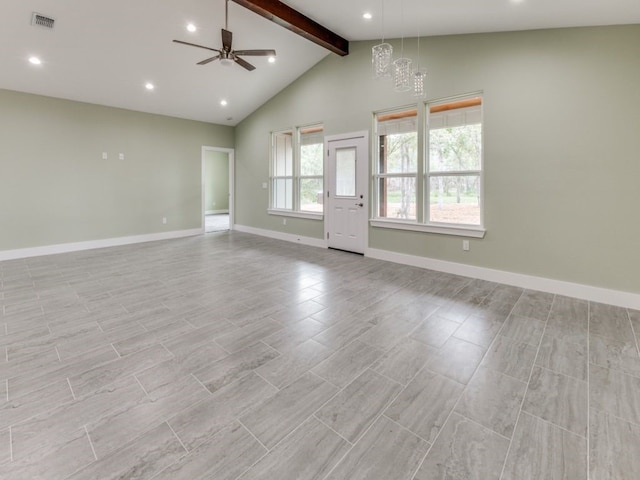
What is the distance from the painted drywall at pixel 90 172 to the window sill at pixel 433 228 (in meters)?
5.00

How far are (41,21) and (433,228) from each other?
586 cm

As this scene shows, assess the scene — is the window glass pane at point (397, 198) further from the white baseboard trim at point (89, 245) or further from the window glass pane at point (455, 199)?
the white baseboard trim at point (89, 245)

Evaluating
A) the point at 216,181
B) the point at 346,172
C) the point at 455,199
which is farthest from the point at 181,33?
the point at 216,181

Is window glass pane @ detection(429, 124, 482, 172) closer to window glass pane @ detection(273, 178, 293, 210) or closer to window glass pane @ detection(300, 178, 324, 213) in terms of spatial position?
window glass pane @ detection(300, 178, 324, 213)

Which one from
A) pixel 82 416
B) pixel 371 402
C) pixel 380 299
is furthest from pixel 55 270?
pixel 371 402

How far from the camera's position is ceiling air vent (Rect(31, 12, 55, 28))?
383cm

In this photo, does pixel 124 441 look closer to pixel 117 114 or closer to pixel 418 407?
pixel 418 407

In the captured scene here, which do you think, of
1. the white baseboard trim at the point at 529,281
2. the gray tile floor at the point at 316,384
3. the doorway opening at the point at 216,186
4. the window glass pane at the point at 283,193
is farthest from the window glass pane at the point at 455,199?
the doorway opening at the point at 216,186

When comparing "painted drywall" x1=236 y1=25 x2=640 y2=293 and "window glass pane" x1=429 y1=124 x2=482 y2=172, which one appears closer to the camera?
"painted drywall" x1=236 y1=25 x2=640 y2=293

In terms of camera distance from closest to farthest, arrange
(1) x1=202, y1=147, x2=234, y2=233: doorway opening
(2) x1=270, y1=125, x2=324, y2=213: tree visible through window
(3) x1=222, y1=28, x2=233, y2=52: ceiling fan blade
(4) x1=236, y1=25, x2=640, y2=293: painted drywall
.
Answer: (4) x1=236, y1=25, x2=640, y2=293: painted drywall
(3) x1=222, y1=28, x2=233, y2=52: ceiling fan blade
(2) x1=270, y1=125, x2=324, y2=213: tree visible through window
(1) x1=202, y1=147, x2=234, y2=233: doorway opening

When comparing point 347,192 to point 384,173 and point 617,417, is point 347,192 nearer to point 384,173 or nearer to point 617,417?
point 384,173

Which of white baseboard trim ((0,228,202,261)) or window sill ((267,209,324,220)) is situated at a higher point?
window sill ((267,209,324,220))

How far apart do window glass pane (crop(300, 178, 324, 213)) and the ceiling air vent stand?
14.8ft

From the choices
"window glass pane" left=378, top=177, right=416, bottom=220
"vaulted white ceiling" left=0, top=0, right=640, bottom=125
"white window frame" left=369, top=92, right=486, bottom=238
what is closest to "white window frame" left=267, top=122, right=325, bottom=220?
"vaulted white ceiling" left=0, top=0, right=640, bottom=125
